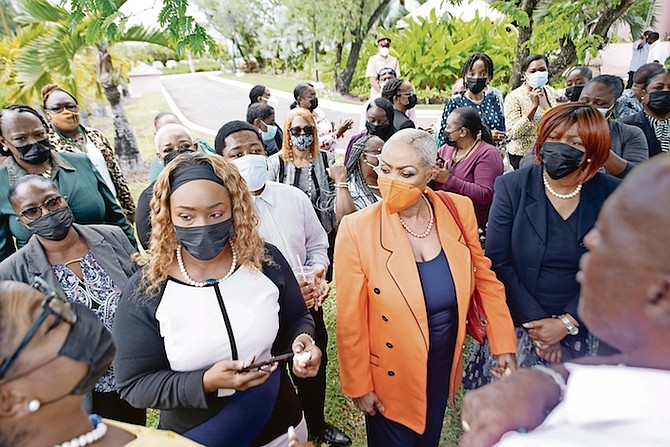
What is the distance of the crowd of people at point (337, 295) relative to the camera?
2.98ft

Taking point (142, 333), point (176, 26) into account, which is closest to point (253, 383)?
point (142, 333)

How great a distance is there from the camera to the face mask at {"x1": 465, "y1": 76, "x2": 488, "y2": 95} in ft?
17.5

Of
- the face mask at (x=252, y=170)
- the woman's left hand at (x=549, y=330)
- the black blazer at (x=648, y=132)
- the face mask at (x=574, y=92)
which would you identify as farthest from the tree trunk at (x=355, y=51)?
the woman's left hand at (x=549, y=330)

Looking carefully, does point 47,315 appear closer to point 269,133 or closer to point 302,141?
point 302,141

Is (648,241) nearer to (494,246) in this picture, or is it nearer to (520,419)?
(520,419)

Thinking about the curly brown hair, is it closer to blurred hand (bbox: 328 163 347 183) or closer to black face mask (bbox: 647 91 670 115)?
blurred hand (bbox: 328 163 347 183)

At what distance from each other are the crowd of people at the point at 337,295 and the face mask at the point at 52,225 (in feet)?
0.03

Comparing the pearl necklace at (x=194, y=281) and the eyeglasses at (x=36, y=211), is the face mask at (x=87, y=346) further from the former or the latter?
the eyeglasses at (x=36, y=211)

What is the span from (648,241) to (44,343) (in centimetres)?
139

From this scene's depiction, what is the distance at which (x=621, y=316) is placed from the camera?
85 cm

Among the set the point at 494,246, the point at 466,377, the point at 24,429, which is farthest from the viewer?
the point at 466,377

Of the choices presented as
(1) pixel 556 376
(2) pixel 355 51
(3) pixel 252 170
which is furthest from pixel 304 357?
(2) pixel 355 51

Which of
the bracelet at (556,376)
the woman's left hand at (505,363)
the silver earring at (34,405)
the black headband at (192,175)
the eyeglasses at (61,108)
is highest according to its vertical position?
the black headband at (192,175)

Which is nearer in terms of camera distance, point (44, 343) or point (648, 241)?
point (648, 241)
